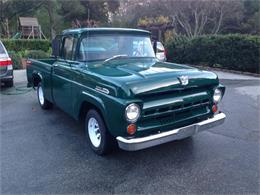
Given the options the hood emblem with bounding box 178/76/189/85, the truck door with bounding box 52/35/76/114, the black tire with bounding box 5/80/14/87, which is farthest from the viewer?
the black tire with bounding box 5/80/14/87

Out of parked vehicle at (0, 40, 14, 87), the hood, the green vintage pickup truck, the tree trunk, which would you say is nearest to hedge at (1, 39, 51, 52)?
Answer: the tree trunk

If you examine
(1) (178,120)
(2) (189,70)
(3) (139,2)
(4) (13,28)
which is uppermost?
(3) (139,2)

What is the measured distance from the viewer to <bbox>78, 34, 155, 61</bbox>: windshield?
4.11 meters

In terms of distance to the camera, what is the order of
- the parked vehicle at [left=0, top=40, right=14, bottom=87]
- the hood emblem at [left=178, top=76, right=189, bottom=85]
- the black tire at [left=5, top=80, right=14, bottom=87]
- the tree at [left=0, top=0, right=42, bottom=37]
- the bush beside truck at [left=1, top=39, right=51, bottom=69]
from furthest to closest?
the tree at [left=0, top=0, right=42, bottom=37], the bush beside truck at [left=1, top=39, right=51, bottom=69], the black tire at [left=5, top=80, right=14, bottom=87], the parked vehicle at [left=0, top=40, right=14, bottom=87], the hood emblem at [left=178, top=76, right=189, bottom=85]

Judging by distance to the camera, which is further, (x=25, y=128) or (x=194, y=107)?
(x=25, y=128)

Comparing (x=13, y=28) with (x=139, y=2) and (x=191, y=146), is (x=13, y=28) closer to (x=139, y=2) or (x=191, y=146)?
(x=139, y=2)

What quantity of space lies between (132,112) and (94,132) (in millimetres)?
1106

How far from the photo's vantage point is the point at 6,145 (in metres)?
4.13

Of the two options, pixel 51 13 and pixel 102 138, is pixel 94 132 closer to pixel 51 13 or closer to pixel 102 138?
pixel 102 138

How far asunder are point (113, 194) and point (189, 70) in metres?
2.02

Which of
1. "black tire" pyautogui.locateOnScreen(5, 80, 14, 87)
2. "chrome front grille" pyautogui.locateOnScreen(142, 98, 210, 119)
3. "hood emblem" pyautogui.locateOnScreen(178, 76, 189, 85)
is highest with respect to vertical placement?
"hood emblem" pyautogui.locateOnScreen(178, 76, 189, 85)

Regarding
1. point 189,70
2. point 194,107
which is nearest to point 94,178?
point 194,107

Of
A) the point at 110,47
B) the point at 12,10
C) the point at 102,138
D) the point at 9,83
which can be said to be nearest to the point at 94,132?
the point at 102,138

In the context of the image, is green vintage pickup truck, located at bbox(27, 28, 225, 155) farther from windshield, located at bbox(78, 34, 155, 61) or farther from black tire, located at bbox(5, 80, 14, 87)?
black tire, located at bbox(5, 80, 14, 87)
